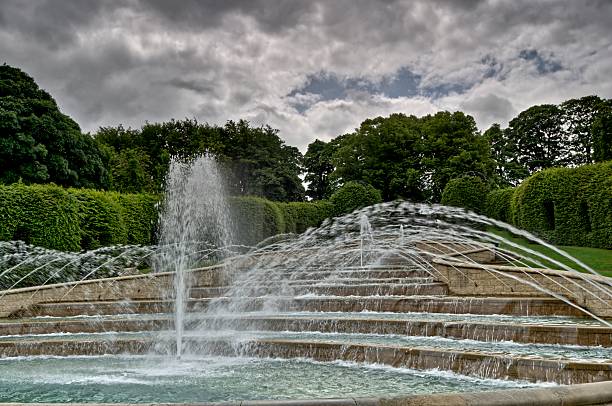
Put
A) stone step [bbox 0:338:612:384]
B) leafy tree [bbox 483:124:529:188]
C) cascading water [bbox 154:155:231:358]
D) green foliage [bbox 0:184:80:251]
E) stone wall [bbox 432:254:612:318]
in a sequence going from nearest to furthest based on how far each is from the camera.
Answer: stone step [bbox 0:338:612:384] → stone wall [bbox 432:254:612:318] → green foliage [bbox 0:184:80:251] → cascading water [bbox 154:155:231:358] → leafy tree [bbox 483:124:529:188]

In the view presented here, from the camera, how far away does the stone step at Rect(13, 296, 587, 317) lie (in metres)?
9.02

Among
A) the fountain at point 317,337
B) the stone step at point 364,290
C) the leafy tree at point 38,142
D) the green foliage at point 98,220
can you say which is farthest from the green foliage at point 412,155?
the stone step at point 364,290

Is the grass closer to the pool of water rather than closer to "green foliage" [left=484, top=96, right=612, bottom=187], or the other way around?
the pool of water

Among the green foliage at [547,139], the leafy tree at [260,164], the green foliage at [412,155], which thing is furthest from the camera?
the green foliage at [547,139]

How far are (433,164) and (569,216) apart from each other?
19158 mm

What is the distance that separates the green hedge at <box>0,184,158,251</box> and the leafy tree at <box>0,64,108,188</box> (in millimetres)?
8108

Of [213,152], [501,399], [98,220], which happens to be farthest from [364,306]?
[213,152]

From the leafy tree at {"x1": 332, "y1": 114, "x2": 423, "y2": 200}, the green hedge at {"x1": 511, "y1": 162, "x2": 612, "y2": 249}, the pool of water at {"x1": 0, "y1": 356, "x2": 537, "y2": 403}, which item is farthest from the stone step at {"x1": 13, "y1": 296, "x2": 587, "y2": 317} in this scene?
the leafy tree at {"x1": 332, "y1": 114, "x2": 423, "y2": 200}

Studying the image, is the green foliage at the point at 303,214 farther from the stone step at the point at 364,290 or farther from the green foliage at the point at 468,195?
the stone step at the point at 364,290

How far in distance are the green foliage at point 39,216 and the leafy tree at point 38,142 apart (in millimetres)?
10540

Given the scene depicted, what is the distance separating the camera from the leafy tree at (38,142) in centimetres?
2564

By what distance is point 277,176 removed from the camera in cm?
4428

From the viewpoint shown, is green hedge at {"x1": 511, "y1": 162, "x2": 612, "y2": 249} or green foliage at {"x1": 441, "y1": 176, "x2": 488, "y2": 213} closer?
green hedge at {"x1": 511, "y1": 162, "x2": 612, "y2": 249}

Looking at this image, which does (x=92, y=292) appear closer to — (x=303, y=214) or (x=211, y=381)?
(x=211, y=381)
